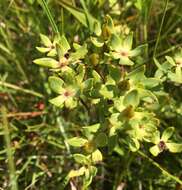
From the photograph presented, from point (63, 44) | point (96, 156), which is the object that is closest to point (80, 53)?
point (63, 44)

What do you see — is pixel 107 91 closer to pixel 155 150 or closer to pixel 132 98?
pixel 132 98

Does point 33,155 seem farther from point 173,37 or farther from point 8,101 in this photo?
point 173,37

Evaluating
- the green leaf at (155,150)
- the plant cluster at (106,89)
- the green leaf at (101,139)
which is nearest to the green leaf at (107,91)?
the plant cluster at (106,89)

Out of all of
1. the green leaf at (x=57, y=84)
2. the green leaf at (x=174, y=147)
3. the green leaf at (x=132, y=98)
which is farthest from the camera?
the green leaf at (x=174, y=147)

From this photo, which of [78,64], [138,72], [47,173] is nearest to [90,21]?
[78,64]

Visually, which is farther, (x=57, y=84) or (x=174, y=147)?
(x=174, y=147)

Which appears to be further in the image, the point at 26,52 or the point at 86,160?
the point at 26,52

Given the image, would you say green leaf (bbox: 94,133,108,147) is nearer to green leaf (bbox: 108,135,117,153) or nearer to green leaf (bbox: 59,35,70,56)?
green leaf (bbox: 108,135,117,153)

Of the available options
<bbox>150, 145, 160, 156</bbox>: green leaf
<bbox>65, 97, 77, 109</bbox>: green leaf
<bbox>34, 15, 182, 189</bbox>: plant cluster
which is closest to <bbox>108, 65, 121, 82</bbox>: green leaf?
<bbox>34, 15, 182, 189</bbox>: plant cluster

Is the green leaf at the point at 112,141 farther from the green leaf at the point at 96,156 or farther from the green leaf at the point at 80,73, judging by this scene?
the green leaf at the point at 80,73
